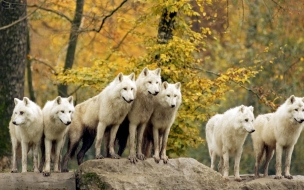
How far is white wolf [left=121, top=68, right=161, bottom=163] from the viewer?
13.7 metres

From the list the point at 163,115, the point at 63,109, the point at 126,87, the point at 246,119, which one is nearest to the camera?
the point at 126,87

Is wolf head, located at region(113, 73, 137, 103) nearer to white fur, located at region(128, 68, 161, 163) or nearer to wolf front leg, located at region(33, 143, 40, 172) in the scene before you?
white fur, located at region(128, 68, 161, 163)

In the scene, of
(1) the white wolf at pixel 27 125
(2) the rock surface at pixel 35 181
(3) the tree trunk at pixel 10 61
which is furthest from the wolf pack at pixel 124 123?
(3) the tree trunk at pixel 10 61

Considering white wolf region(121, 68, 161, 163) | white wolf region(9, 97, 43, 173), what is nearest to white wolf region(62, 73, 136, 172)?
white wolf region(121, 68, 161, 163)

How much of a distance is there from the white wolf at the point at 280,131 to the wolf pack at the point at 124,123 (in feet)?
0.07

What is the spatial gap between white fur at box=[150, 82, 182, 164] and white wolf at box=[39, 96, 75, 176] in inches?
62.8

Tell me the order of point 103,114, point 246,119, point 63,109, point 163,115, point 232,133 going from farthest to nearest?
point 232,133 → point 246,119 → point 163,115 → point 103,114 → point 63,109

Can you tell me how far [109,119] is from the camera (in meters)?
13.9

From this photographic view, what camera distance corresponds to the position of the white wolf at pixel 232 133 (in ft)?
48.1

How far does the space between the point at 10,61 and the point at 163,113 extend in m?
6.61

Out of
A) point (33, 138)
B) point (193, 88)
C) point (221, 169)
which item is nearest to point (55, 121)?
point (33, 138)

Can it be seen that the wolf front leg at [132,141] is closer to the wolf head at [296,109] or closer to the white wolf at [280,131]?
the white wolf at [280,131]

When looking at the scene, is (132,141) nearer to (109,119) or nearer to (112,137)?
(112,137)

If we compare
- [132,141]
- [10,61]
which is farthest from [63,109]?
[10,61]
